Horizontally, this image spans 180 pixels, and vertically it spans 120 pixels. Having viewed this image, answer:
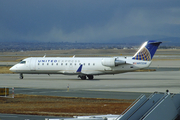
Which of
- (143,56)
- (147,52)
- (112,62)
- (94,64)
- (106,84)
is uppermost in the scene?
(147,52)

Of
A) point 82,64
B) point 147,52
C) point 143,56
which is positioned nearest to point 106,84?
point 82,64

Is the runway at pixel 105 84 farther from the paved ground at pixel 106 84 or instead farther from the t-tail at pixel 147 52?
the t-tail at pixel 147 52

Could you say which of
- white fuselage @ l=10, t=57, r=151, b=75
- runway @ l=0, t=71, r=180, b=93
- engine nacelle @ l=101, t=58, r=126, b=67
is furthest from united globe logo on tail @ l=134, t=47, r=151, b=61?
runway @ l=0, t=71, r=180, b=93

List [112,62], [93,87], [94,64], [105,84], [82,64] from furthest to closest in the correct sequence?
1. [82,64]
2. [94,64]
3. [112,62]
4. [105,84]
5. [93,87]

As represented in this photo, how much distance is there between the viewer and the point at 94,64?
2104 inches

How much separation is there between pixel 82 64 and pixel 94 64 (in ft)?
6.24

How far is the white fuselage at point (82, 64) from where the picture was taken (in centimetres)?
5266

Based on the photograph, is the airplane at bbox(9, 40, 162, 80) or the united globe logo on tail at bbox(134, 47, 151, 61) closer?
the airplane at bbox(9, 40, 162, 80)

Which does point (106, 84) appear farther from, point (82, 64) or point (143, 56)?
point (143, 56)

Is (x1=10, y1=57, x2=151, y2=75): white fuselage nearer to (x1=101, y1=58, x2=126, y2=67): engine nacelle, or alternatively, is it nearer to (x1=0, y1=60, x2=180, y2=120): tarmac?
(x1=101, y1=58, x2=126, y2=67): engine nacelle

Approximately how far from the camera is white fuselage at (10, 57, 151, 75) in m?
52.7

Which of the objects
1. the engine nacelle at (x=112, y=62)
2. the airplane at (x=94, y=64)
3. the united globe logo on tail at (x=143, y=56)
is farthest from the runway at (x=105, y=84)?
the united globe logo on tail at (x=143, y=56)

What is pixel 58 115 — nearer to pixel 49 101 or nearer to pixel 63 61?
pixel 49 101

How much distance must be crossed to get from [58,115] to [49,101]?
733 cm
